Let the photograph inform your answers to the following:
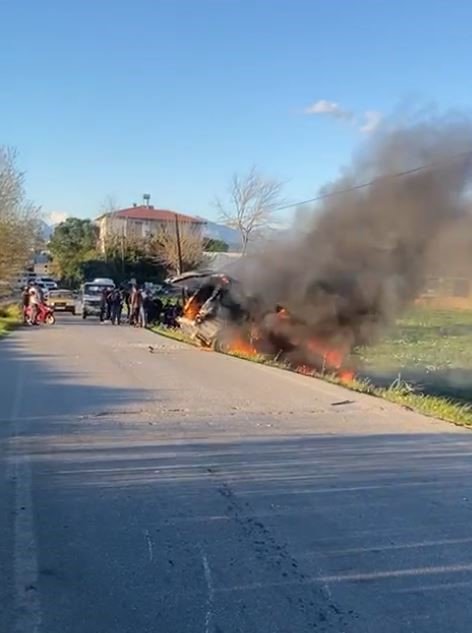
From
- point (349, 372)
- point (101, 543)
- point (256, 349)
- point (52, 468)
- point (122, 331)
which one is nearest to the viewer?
point (101, 543)

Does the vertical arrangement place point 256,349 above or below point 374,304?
below

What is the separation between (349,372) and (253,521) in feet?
45.9

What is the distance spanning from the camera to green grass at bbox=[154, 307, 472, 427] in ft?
38.5

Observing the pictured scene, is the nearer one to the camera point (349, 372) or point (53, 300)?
point (349, 372)

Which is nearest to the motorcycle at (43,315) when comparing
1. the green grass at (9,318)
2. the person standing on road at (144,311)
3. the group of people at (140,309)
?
the green grass at (9,318)

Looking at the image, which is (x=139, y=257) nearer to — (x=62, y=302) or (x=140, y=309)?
(x=62, y=302)

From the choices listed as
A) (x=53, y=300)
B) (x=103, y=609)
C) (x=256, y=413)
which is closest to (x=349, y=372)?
(x=256, y=413)

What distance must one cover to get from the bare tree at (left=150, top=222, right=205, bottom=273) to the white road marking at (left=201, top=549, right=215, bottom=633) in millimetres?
51648

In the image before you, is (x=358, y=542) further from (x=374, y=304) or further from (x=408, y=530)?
(x=374, y=304)

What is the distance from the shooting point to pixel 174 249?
197 ft

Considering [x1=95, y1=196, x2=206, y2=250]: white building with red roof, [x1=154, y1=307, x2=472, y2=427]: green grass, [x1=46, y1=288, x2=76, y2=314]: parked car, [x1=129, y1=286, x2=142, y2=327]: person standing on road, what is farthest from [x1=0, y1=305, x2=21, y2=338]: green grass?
[x1=95, y1=196, x2=206, y2=250]: white building with red roof

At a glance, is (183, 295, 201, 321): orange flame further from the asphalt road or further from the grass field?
the asphalt road

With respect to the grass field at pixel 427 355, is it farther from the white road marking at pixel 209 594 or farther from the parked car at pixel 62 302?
the parked car at pixel 62 302

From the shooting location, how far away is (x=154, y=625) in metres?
3.41
